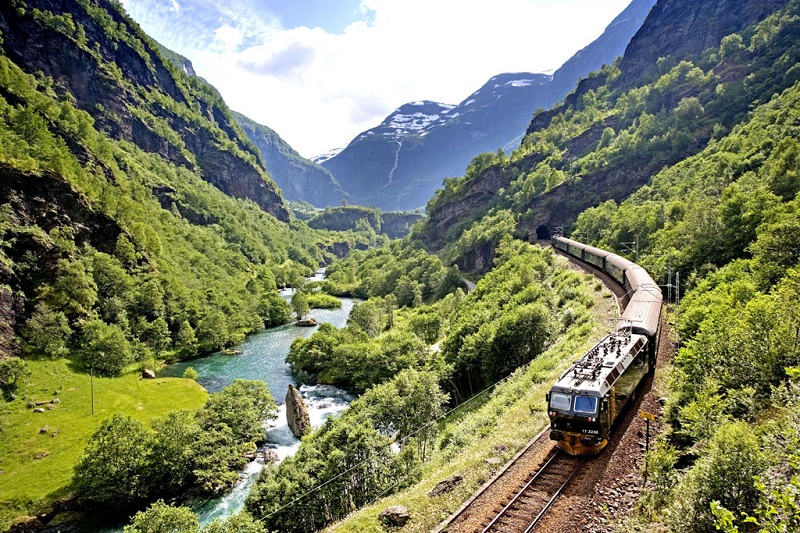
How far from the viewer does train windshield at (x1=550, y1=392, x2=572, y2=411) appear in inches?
754

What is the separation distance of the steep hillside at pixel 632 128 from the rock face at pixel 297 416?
9084cm

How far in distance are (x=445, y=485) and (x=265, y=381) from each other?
5961cm

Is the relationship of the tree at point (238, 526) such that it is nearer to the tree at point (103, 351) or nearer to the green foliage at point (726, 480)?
the green foliage at point (726, 480)

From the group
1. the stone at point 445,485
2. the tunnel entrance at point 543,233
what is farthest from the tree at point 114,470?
A: the tunnel entrance at point 543,233

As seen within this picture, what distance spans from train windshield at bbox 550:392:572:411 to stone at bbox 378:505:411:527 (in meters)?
8.64

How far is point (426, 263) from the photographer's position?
15100 centimetres

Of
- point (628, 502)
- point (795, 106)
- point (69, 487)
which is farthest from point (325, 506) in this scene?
point (795, 106)

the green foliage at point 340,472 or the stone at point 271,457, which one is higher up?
the green foliage at point 340,472

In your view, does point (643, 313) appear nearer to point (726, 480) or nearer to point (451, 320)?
point (726, 480)

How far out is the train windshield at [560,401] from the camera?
19.1m

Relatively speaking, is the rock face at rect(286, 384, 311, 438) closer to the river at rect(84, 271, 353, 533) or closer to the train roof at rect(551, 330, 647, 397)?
the river at rect(84, 271, 353, 533)

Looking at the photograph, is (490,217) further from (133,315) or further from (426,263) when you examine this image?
(133,315)

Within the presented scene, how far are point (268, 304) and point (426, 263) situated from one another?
195ft

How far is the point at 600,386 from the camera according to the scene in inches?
744
